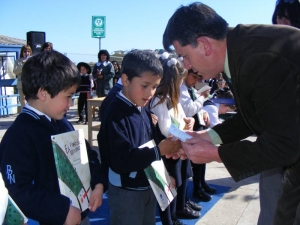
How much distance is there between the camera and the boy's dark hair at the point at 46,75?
72.7 inches

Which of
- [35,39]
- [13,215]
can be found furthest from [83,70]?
[13,215]

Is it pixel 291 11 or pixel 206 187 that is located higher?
pixel 291 11

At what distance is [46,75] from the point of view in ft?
6.07

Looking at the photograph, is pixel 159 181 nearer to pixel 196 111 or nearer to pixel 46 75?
pixel 46 75

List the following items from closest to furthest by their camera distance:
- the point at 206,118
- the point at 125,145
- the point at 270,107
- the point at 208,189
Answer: the point at 270,107 < the point at 125,145 < the point at 206,118 < the point at 208,189

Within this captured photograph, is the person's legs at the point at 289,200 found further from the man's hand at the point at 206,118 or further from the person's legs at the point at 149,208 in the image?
the man's hand at the point at 206,118

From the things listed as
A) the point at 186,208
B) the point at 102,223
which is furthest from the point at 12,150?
the point at 186,208

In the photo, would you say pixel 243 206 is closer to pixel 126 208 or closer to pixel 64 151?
pixel 126 208

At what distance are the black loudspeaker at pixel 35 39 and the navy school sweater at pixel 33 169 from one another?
976 cm

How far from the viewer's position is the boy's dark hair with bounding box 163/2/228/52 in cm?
173

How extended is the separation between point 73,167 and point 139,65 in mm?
929

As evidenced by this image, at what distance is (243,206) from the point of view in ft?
13.5

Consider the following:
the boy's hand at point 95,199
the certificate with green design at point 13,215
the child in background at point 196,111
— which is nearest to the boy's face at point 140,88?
the boy's hand at point 95,199

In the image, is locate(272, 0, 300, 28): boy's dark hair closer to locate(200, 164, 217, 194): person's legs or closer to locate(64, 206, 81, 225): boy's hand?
locate(64, 206, 81, 225): boy's hand
